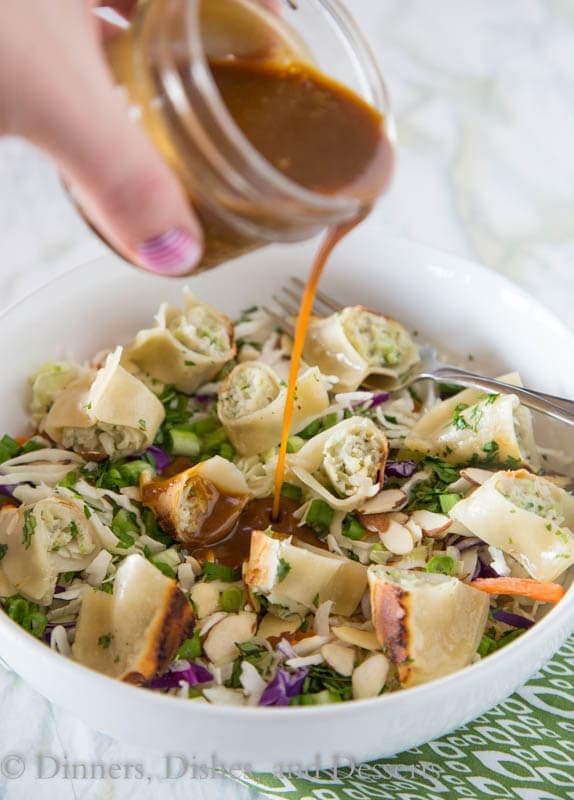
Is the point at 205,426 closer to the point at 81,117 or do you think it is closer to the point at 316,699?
the point at 316,699

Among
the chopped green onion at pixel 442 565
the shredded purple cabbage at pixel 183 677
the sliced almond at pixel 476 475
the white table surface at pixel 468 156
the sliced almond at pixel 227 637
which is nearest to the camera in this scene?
the shredded purple cabbage at pixel 183 677

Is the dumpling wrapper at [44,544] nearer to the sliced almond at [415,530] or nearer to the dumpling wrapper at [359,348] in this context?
the sliced almond at [415,530]

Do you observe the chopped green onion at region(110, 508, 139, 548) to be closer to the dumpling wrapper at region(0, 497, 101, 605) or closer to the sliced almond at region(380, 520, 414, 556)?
the dumpling wrapper at region(0, 497, 101, 605)

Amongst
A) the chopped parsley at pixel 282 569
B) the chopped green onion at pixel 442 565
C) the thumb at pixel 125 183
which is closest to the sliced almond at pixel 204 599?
the chopped parsley at pixel 282 569

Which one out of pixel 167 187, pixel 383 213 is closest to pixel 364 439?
pixel 167 187

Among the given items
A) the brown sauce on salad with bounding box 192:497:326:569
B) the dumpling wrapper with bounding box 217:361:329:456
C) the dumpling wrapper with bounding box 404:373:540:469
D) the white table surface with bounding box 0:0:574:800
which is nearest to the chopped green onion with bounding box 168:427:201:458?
the dumpling wrapper with bounding box 217:361:329:456

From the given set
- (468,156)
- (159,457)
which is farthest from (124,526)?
(468,156)
